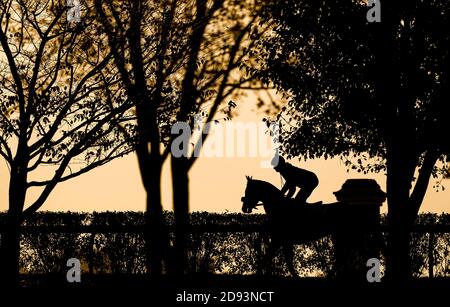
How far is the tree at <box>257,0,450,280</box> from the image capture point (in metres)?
25.5

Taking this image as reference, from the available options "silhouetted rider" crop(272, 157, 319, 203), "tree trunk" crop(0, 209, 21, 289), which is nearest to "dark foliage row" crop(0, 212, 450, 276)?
"silhouetted rider" crop(272, 157, 319, 203)

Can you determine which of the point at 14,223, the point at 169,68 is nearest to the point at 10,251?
the point at 14,223

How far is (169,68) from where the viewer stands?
21.0 metres

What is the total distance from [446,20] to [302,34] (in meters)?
4.07

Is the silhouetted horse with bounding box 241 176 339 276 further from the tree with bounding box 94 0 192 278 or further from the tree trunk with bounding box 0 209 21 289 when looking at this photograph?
the tree trunk with bounding box 0 209 21 289

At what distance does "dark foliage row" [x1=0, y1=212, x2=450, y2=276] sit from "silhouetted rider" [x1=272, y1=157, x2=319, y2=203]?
1487mm

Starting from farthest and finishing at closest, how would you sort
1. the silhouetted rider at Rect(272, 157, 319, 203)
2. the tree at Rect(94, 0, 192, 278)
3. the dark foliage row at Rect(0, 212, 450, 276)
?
the dark foliage row at Rect(0, 212, 450, 276) → the silhouetted rider at Rect(272, 157, 319, 203) → the tree at Rect(94, 0, 192, 278)

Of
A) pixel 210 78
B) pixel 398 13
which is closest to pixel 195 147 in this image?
pixel 210 78

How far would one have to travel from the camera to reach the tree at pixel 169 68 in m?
20.9

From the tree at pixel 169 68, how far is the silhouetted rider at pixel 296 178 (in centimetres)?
292

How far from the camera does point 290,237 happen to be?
23234 millimetres

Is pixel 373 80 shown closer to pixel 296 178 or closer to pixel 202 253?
pixel 296 178
